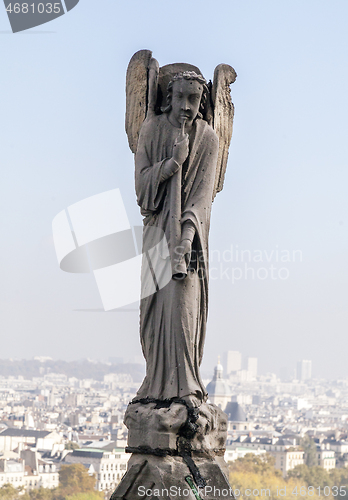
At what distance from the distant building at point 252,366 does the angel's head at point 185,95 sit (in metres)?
102

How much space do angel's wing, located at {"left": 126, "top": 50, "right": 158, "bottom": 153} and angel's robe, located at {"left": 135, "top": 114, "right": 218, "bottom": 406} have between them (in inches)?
7.9

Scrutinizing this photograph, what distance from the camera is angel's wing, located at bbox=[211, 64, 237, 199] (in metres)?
6.31

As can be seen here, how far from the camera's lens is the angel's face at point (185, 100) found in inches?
238

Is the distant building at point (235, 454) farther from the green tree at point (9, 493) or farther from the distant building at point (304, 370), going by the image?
the distant building at point (304, 370)

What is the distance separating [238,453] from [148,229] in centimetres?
6252

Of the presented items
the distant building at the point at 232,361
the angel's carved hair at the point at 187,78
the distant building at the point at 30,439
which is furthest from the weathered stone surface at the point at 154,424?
the distant building at the point at 232,361

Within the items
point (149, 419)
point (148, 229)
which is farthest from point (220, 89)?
point (149, 419)

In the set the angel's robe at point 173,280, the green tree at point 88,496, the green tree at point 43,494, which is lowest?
the green tree at point 43,494

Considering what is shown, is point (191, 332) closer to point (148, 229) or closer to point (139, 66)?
point (148, 229)

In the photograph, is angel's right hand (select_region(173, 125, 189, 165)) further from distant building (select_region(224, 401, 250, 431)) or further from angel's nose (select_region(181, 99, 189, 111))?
distant building (select_region(224, 401, 250, 431))

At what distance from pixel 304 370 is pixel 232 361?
11.4 m

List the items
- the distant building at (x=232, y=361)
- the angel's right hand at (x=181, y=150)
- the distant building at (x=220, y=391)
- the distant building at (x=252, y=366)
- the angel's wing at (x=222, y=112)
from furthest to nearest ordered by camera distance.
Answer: the distant building at (x=252, y=366) → the distant building at (x=232, y=361) → the distant building at (x=220, y=391) → the angel's wing at (x=222, y=112) → the angel's right hand at (x=181, y=150)

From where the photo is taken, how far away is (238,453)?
66.1 m

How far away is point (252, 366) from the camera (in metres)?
114
